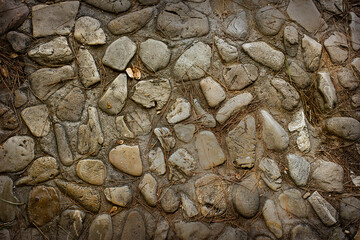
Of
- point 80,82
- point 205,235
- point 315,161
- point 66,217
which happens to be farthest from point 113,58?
point 315,161

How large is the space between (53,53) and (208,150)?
1350 mm

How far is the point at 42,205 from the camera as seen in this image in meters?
1.88

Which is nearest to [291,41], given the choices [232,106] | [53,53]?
[232,106]

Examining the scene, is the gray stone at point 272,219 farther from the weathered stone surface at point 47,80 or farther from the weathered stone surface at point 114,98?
the weathered stone surface at point 47,80

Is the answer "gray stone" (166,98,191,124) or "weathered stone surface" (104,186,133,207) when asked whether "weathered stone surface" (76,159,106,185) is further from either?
"gray stone" (166,98,191,124)

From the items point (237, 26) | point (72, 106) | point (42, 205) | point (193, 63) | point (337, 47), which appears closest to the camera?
point (42, 205)

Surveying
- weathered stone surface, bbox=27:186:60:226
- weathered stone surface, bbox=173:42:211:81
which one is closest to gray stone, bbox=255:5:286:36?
weathered stone surface, bbox=173:42:211:81

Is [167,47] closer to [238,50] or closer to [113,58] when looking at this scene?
[113,58]

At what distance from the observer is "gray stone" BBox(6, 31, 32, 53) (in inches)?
77.3

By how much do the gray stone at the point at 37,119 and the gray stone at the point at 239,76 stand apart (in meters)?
1.38

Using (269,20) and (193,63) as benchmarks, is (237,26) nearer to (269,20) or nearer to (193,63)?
(269,20)

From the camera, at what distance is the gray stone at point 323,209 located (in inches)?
77.0

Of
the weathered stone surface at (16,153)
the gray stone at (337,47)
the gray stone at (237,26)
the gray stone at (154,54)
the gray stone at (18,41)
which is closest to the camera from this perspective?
the weathered stone surface at (16,153)

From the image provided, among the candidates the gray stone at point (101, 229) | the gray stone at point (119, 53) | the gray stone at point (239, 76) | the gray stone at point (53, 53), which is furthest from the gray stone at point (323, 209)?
the gray stone at point (53, 53)
